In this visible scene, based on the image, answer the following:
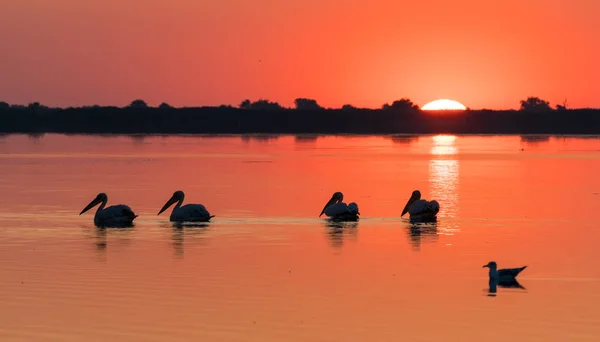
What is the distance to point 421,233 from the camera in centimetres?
2128

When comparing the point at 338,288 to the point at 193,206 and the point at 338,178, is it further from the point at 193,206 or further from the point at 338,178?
the point at 338,178

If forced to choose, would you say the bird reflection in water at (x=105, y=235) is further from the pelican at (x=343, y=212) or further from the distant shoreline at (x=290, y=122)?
the distant shoreline at (x=290, y=122)

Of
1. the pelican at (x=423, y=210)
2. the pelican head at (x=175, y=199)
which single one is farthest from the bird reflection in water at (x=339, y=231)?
the pelican head at (x=175, y=199)

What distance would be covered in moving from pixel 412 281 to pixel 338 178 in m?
22.9

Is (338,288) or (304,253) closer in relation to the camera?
(338,288)

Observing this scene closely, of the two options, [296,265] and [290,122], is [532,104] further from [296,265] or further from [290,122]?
[296,265]

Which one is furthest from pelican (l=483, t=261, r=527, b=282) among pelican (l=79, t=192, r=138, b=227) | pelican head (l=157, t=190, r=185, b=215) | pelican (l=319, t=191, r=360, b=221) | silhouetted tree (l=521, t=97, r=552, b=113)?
silhouetted tree (l=521, t=97, r=552, b=113)

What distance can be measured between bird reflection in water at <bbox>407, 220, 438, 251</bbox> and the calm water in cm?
4

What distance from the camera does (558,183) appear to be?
35.3 meters

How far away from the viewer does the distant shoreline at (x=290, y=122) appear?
11969 cm

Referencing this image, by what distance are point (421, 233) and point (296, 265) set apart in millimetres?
4752

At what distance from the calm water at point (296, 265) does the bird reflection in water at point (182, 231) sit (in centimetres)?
8

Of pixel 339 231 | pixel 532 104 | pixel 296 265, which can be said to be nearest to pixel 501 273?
pixel 296 265

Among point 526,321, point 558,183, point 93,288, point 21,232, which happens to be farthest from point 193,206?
point 558,183
